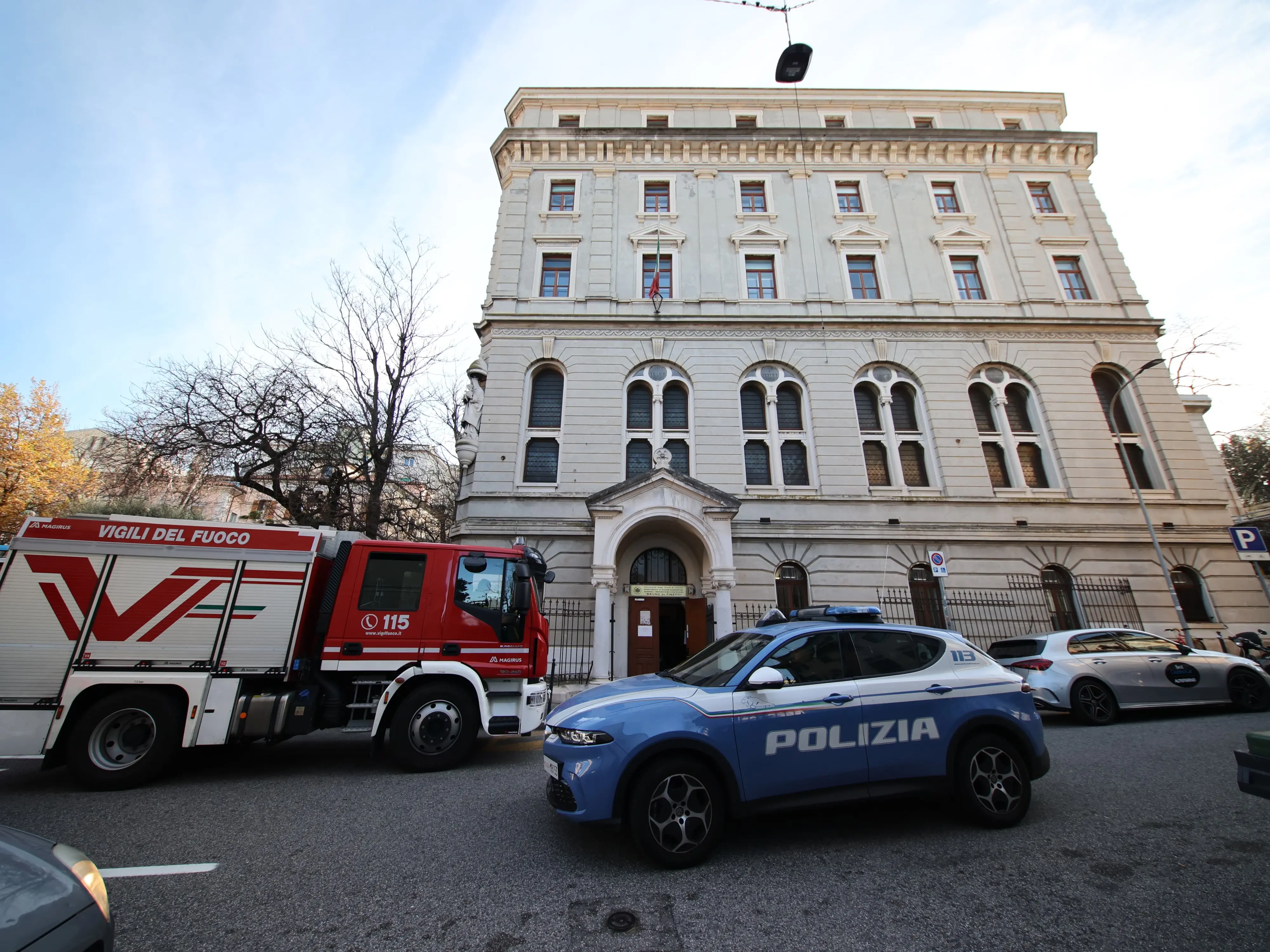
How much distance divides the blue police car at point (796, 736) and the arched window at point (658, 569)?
1109 centimetres

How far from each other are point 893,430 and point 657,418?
8437 millimetres

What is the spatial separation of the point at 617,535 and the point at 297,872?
1075 centimetres

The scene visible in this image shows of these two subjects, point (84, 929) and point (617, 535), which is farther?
point (617, 535)

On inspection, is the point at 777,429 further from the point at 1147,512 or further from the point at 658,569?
the point at 1147,512

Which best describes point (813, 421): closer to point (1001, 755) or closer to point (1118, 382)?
point (1118, 382)

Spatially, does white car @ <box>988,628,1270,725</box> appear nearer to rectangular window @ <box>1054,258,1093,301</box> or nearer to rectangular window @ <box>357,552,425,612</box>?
rectangular window @ <box>357,552,425,612</box>

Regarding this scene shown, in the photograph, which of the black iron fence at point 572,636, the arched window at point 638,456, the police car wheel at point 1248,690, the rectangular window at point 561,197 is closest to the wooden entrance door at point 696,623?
the black iron fence at point 572,636

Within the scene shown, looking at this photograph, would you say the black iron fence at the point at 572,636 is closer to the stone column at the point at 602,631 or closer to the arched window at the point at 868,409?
the stone column at the point at 602,631

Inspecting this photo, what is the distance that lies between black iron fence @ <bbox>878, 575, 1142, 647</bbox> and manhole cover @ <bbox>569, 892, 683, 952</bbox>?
13.9 m

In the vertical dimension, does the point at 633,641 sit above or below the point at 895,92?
below

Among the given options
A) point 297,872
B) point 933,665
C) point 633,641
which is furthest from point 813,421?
point 297,872

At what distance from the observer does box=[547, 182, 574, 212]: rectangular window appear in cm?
2059

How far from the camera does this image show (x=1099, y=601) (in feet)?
50.0

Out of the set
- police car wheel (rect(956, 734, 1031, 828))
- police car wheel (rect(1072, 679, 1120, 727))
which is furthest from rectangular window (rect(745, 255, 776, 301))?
police car wheel (rect(956, 734, 1031, 828))
